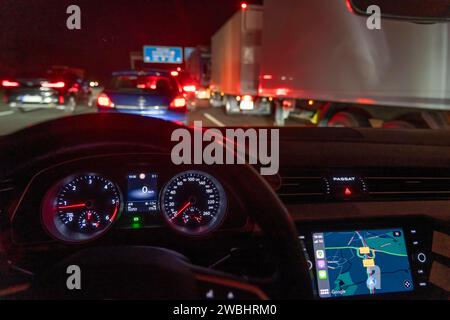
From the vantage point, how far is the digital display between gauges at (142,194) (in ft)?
10.5

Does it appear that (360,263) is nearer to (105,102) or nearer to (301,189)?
(301,189)

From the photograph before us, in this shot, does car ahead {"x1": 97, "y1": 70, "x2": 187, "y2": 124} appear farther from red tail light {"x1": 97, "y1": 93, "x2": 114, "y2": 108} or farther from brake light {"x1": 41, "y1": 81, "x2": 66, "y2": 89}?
brake light {"x1": 41, "y1": 81, "x2": 66, "y2": 89}

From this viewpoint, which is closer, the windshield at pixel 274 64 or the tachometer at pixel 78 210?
the tachometer at pixel 78 210

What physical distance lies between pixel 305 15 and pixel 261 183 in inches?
399

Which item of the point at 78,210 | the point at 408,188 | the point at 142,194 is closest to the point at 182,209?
the point at 142,194

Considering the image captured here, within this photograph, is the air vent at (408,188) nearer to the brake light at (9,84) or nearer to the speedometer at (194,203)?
the speedometer at (194,203)

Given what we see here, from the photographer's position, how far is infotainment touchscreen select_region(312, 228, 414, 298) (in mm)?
3154

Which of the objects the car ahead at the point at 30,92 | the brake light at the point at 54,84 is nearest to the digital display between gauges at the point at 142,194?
the car ahead at the point at 30,92

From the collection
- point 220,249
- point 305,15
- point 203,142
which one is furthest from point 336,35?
point 203,142

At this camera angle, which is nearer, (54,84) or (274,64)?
(54,84)

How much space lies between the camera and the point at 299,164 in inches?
140

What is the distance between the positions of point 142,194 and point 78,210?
368 mm

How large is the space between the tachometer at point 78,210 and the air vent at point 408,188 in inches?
64.0

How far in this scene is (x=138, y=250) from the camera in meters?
2.00
